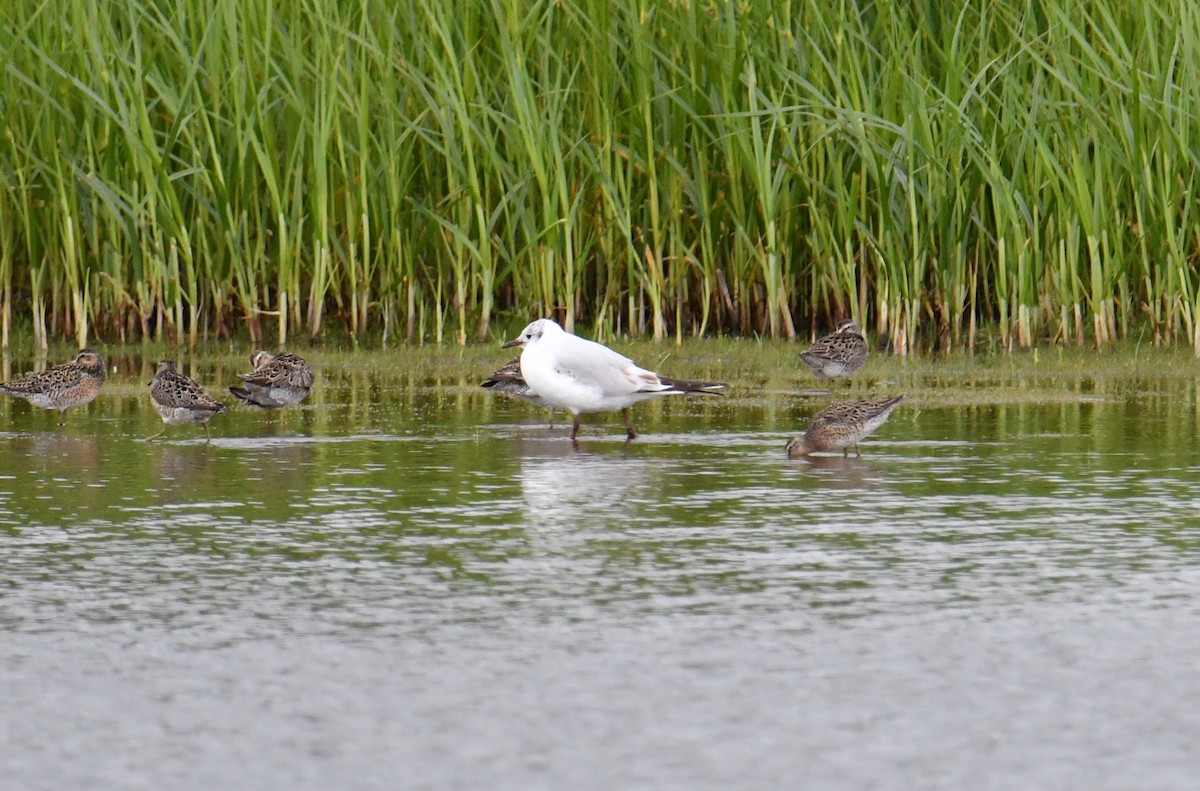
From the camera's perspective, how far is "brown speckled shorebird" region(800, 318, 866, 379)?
597 inches

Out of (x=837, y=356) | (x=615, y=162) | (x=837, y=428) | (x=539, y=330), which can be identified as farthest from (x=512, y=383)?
(x=615, y=162)

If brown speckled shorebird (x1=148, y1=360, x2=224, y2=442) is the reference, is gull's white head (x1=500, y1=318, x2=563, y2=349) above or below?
above

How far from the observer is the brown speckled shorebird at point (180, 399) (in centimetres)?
1199

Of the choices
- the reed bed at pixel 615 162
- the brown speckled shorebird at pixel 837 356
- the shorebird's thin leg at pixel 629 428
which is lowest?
the shorebird's thin leg at pixel 629 428

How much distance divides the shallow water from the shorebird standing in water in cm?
40

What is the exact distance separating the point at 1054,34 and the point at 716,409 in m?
5.03

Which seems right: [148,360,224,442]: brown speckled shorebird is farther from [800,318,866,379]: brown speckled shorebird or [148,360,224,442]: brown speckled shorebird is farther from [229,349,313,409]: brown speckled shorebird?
[800,318,866,379]: brown speckled shorebird

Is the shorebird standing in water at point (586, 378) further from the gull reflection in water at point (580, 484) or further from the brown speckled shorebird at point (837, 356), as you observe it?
the brown speckled shorebird at point (837, 356)

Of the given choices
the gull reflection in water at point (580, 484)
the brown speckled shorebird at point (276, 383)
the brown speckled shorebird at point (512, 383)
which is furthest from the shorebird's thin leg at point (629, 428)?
the brown speckled shorebird at point (276, 383)

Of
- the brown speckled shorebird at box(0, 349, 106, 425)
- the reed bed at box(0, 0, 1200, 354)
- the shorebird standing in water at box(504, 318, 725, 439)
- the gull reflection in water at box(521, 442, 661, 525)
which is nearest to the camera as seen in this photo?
the gull reflection in water at box(521, 442, 661, 525)

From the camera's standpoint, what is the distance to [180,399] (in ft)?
39.3

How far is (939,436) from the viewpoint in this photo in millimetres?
11953

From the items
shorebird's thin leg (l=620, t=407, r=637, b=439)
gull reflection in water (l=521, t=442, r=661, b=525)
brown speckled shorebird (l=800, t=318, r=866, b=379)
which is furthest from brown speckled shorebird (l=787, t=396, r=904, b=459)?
brown speckled shorebird (l=800, t=318, r=866, b=379)

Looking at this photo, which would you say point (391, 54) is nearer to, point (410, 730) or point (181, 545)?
point (181, 545)
